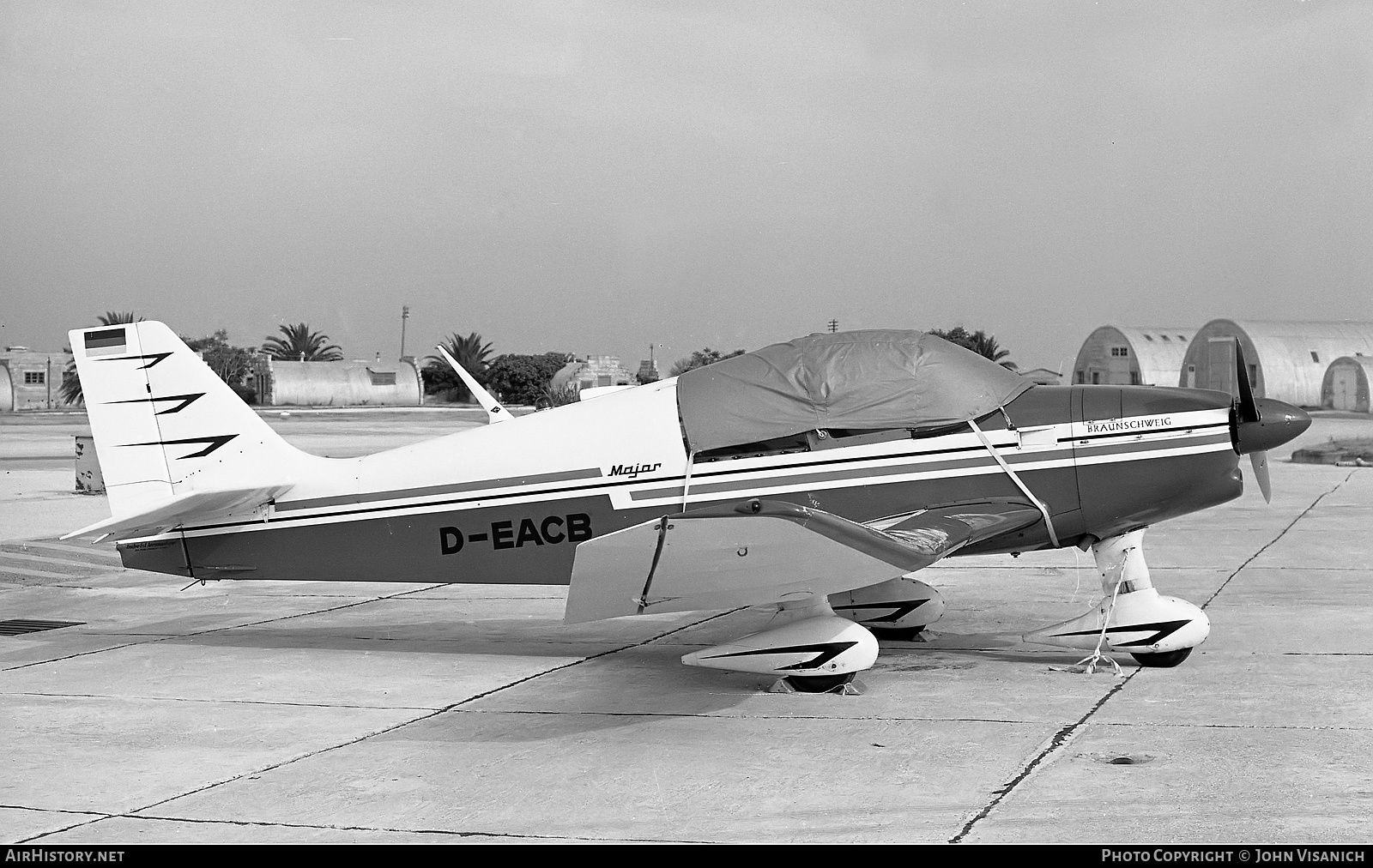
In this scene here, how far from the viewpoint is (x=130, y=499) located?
31.4ft

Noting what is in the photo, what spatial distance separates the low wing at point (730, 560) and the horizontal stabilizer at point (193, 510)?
3534 mm

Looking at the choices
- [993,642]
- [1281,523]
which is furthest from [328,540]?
[1281,523]

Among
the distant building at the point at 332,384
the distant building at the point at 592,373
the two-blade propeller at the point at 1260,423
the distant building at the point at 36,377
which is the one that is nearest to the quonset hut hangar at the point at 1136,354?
the distant building at the point at 592,373

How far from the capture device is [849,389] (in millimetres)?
8594

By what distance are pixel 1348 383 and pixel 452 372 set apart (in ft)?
205

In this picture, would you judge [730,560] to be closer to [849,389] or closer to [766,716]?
[766,716]

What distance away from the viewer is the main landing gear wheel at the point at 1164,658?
838cm

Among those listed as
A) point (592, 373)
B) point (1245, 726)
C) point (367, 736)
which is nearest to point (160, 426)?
point (367, 736)

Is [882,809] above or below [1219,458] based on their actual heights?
below

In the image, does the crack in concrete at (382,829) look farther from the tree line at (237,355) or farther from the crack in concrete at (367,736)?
the tree line at (237,355)

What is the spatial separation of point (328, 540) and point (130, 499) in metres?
1.51

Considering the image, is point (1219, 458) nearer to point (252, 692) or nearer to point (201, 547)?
point (252, 692)

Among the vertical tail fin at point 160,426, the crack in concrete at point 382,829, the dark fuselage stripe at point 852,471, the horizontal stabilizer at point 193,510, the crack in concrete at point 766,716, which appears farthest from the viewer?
the vertical tail fin at point 160,426

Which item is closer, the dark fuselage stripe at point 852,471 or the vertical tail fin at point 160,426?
the dark fuselage stripe at point 852,471
